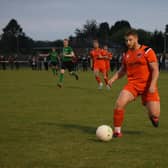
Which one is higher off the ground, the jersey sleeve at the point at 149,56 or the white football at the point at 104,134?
the jersey sleeve at the point at 149,56

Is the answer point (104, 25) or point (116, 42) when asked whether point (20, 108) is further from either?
point (104, 25)

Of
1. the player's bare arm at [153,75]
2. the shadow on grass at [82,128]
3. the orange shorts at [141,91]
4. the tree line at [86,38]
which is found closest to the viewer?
the player's bare arm at [153,75]

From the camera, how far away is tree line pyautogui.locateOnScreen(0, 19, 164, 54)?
3674 inches

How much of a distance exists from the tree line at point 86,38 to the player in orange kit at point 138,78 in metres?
77.2

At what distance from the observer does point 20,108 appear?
14.5 metres

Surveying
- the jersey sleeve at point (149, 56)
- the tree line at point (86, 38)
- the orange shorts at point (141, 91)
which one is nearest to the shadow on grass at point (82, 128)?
the orange shorts at point (141, 91)

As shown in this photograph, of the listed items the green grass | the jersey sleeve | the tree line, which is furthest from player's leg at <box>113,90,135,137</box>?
the tree line

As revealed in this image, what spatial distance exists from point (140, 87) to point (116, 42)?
104 m

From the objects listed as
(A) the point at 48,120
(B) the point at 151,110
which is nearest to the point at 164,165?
(B) the point at 151,110

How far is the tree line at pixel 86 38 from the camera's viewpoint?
9331 centimetres

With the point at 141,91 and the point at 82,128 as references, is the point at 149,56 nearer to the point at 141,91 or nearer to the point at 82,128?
the point at 141,91

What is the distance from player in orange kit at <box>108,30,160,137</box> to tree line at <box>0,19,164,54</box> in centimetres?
7724

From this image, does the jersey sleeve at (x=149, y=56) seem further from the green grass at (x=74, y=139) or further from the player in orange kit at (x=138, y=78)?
the green grass at (x=74, y=139)

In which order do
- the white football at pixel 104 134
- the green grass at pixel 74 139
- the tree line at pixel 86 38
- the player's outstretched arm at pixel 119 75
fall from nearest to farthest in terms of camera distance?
the green grass at pixel 74 139, the white football at pixel 104 134, the player's outstretched arm at pixel 119 75, the tree line at pixel 86 38
